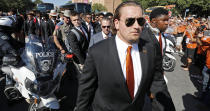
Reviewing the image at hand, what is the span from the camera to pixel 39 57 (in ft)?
8.70

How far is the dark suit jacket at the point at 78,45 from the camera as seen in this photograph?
11.5 feet

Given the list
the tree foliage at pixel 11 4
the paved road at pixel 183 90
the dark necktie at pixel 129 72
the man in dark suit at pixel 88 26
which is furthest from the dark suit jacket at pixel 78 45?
the tree foliage at pixel 11 4

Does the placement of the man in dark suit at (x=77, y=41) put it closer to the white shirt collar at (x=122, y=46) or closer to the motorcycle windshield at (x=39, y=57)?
the motorcycle windshield at (x=39, y=57)

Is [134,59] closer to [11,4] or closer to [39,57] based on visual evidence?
[39,57]

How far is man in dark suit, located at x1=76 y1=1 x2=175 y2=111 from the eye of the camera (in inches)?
55.7

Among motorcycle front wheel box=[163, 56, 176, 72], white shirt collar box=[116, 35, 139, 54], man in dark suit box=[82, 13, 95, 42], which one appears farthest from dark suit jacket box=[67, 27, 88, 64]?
motorcycle front wheel box=[163, 56, 176, 72]

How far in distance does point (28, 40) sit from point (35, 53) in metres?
0.47

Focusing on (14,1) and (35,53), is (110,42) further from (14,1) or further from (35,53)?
(14,1)

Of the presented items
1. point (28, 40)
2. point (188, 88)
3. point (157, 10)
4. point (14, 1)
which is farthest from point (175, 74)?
point (14, 1)

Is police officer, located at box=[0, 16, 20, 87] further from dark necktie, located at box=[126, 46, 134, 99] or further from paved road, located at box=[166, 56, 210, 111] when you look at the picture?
paved road, located at box=[166, 56, 210, 111]

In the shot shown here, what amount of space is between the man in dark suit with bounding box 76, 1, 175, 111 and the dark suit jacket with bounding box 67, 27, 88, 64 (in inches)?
78.1

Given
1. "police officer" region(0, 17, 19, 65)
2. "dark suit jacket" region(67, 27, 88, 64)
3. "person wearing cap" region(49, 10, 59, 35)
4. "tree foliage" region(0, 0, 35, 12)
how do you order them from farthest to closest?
"tree foliage" region(0, 0, 35, 12) < "person wearing cap" region(49, 10, 59, 35) < "dark suit jacket" region(67, 27, 88, 64) < "police officer" region(0, 17, 19, 65)

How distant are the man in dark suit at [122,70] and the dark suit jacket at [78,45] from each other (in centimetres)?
198

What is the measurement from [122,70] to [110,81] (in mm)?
156
